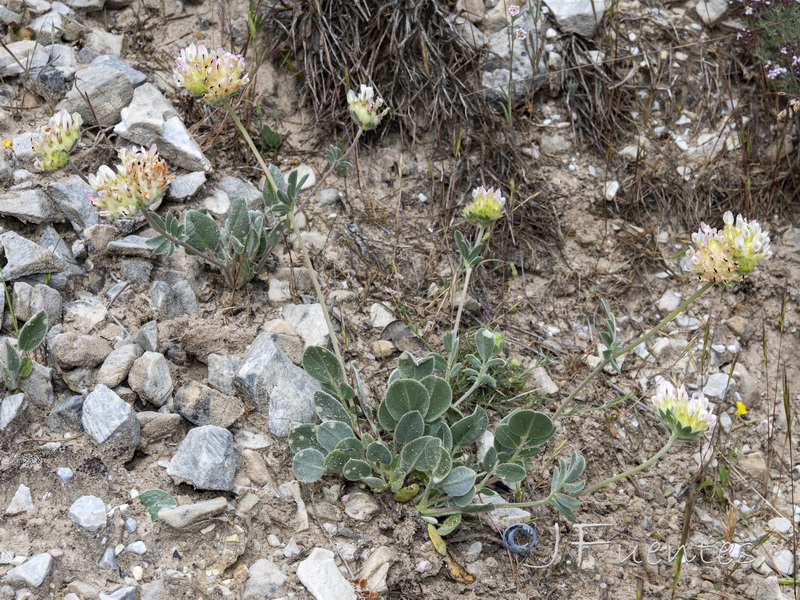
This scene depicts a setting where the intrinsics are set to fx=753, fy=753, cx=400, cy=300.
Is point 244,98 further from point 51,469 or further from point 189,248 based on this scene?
point 51,469

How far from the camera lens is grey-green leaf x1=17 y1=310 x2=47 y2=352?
2682 mm

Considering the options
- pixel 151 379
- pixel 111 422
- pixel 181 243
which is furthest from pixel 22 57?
pixel 111 422

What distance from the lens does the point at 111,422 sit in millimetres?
2643

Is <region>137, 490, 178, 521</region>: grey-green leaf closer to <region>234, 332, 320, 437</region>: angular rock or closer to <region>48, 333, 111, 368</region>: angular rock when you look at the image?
<region>234, 332, 320, 437</region>: angular rock

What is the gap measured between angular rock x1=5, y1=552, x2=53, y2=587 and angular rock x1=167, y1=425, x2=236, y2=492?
0.49 meters

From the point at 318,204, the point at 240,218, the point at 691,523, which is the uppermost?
the point at 240,218

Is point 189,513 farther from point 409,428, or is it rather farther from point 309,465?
point 409,428

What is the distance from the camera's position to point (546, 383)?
352cm

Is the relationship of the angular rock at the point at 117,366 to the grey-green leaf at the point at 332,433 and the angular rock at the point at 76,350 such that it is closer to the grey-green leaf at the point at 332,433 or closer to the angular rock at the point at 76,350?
the angular rock at the point at 76,350

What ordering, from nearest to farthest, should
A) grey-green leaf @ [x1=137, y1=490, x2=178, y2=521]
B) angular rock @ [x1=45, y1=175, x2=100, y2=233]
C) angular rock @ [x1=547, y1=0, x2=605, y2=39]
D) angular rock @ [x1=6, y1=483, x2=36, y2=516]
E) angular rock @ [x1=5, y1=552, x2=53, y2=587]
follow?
1. angular rock @ [x1=5, y1=552, x2=53, y2=587]
2. angular rock @ [x1=6, y1=483, x2=36, y2=516]
3. grey-green leaf @ [x1=137, y1=490, x2=178, y2=521]
4. angular rock @ [x1=45, y1=175, x2=100, y2=233]
5. angular rock @ [x1=547, y1=0, x2=605, y2=39]

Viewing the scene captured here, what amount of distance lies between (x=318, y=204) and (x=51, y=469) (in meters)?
1.90

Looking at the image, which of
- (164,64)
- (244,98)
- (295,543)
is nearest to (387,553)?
(295,543)

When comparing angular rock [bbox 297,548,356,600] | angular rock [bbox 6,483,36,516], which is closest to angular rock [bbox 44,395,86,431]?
angular rock [bbox 6,483,36,516]

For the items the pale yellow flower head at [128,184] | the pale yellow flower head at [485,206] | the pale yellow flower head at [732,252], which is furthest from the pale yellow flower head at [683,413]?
the pale yellow flower head at [128,184]
